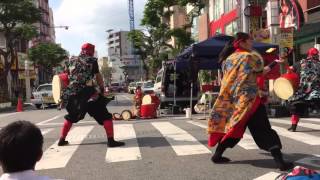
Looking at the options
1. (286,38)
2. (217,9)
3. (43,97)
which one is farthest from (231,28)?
(286,38)

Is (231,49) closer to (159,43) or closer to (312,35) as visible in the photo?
(312,35)

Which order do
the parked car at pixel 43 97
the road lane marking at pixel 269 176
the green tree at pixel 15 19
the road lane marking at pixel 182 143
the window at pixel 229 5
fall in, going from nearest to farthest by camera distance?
1. the road lane marking at pixel 269 176
2. the road lane marking at pixel 182 143
3. the parked car at pixel 43 97
4. the window at pixel 229 5
5. the green tree at pixel 15 19

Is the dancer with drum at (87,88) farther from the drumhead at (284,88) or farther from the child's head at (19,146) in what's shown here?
the child's head at (19,146)

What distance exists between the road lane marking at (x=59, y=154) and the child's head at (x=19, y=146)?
15.6ft

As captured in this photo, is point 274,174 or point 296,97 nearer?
point 274,174

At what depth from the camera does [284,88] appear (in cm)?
1120

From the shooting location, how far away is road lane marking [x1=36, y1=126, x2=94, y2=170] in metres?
7.81

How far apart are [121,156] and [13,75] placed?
5913cm

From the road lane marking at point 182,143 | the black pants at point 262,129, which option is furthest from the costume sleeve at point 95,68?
the black pants at point 262,129

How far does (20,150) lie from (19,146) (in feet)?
0.09

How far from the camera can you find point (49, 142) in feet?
35.5

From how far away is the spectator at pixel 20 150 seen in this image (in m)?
2.86

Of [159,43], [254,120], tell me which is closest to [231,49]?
[254,120]

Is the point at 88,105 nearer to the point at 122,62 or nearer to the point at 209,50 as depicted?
the point at 209,50
